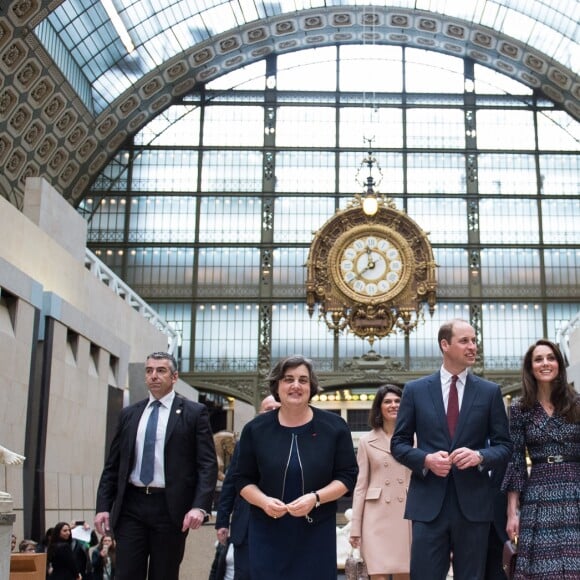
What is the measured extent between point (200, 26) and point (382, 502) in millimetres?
28575

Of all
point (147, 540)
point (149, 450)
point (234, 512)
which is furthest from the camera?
point (234, 512)

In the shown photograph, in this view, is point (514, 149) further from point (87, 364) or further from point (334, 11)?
point (87, 364)

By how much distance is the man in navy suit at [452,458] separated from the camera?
4.86m

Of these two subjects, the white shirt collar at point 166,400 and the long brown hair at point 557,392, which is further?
the white shirt collar at point 166,400

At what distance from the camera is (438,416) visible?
5.09m

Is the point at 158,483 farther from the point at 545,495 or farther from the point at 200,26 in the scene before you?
the point at 200,26

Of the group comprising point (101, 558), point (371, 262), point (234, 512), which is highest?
point (371, 262)

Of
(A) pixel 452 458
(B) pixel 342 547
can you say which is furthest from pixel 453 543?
(B) pixel 342 547

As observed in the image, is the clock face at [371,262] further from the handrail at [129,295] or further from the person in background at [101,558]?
the person in background at [101,558]

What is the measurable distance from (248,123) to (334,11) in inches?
195

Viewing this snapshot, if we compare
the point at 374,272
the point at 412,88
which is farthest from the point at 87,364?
the point at 412,88

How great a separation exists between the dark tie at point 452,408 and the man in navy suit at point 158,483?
60.0 inches

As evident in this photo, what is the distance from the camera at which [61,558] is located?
1145 cm

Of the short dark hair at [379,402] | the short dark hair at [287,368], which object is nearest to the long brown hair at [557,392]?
the short dark hair at [287,368]
